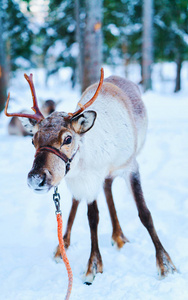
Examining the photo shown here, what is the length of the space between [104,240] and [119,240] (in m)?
0.19

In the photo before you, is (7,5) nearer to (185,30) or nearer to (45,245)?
(185,30)

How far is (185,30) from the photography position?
15.9 m

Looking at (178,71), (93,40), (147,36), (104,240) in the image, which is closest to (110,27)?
(147,36)

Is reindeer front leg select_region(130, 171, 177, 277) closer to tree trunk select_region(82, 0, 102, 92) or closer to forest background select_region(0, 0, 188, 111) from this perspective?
tree trunk select_region(82, 0, 102, 92)

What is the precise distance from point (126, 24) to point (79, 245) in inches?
605

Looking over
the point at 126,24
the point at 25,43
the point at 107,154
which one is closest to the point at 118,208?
the point at 107,154

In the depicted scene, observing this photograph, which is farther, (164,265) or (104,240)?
(104,240)

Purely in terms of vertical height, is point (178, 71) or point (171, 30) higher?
point (171, 30)

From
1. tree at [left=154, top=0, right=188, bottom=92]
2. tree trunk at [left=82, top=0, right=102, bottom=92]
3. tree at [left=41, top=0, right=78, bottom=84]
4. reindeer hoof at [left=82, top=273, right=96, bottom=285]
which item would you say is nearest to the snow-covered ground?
reindeer hoof at [left=82, top=273, right=96, bottom=285]

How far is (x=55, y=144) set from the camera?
2062 millimetres

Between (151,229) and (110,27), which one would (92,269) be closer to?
(151,229)

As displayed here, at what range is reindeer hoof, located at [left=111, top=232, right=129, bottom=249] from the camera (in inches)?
118

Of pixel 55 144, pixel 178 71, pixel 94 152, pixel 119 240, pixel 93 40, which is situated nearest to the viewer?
pixel 55 144

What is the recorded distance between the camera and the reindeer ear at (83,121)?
217 cm
